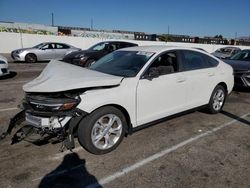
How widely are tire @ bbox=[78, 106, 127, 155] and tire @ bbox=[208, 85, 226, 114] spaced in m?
2.58

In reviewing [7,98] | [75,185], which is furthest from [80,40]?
[75,185]

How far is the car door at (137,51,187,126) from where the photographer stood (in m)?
4.31

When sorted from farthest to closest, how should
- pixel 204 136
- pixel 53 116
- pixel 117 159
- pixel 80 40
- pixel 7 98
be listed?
pixel 80 40, pixel 7 98, pixel 204 136, pixel 117 159, pixel 53 116

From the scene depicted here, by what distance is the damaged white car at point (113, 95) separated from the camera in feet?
11.9

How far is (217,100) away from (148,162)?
3.02m

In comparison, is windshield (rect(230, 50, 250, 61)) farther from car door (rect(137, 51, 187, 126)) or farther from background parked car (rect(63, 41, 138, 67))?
background parked car (rect(63, 41, 138, 67))

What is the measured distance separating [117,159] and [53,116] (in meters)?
1.10

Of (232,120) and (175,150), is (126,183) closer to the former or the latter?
(175,150)

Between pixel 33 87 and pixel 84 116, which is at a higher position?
pixel 33 87

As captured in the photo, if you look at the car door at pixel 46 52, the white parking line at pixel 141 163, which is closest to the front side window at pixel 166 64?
the white parking line at pixel 141 163

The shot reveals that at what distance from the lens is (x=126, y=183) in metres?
3.23

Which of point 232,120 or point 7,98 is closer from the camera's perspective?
point 232,120

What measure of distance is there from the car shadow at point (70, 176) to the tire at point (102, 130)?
293 millimetres

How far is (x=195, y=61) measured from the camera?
17.9 ft
